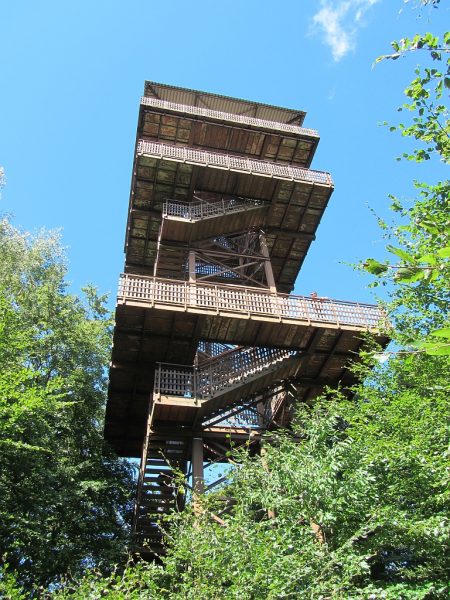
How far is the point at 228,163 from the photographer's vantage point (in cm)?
1972

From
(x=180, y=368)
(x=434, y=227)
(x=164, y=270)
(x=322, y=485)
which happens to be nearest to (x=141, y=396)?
(x=180, y=368)

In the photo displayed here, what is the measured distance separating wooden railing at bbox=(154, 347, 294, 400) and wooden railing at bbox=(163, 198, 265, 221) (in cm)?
569

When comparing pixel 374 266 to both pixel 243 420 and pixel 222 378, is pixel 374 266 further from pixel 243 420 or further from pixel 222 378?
pixel 243 420

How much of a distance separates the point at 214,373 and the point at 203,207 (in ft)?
23.8

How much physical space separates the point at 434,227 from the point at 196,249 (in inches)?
632

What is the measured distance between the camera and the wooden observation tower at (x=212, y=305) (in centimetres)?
1473

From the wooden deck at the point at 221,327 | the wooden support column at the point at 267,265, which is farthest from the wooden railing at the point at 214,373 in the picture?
the wooden support column at the point at 267,265

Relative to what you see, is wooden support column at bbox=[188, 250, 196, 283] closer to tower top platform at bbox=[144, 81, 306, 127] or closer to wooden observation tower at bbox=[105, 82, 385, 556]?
wooden observation tower at bbox=[105, 82, 385, 556]

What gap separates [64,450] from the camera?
60.9 ft

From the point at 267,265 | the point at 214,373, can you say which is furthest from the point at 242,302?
the point at 267,265

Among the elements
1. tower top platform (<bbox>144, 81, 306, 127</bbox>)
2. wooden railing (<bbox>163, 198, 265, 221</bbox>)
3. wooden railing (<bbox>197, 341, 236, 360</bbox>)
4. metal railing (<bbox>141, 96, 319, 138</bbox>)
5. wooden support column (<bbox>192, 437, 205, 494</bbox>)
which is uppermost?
tower top platform (<bbox>144, 81, 306, 127</bbox>)

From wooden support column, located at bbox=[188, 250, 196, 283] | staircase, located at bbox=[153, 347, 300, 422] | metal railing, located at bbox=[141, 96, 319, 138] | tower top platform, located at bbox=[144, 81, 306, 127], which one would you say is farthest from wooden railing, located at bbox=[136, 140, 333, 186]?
staircase, located at bbox=[153, 347, 300, 422]

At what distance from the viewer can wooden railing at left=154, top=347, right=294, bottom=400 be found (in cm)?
1445

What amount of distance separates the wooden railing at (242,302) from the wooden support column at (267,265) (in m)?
1.52
